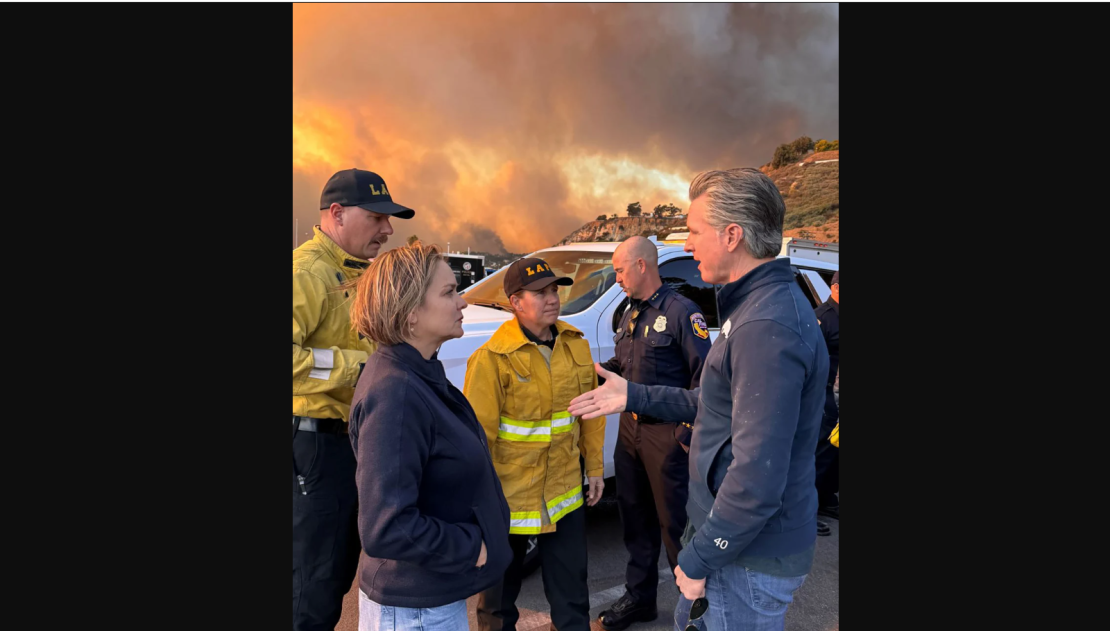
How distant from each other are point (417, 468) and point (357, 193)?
4.53ft

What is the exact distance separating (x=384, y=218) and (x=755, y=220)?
1580 mm

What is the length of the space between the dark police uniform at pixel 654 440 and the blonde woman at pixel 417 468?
Result: 59.0 inches

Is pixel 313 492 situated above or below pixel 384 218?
below

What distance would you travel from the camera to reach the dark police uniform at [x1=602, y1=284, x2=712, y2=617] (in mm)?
3234

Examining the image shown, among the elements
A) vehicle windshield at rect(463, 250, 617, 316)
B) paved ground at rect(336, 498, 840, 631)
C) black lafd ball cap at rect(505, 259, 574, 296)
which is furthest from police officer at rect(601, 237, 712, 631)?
vehicle windshield at rect(463, 250, 617, 316)

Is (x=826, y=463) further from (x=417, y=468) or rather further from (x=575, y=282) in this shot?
(x=417, y=468)

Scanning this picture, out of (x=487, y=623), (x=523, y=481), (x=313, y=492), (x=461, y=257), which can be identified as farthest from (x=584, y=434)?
(x=461, y=257)

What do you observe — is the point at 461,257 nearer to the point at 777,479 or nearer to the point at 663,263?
the point at 663,263

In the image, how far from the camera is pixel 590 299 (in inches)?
178

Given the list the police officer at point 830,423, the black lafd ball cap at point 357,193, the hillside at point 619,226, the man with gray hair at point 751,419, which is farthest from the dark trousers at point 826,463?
the hillside at point 619,226

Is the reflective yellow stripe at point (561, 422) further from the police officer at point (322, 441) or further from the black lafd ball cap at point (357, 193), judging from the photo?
the black lafd ball cap at point (357, 193)

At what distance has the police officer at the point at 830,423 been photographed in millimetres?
4641

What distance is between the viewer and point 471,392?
264 cm

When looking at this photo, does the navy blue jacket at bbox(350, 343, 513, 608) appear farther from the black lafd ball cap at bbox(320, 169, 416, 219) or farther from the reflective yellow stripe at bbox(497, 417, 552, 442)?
the black lafd ball cap at bbox(320, 169, 416, 219)
